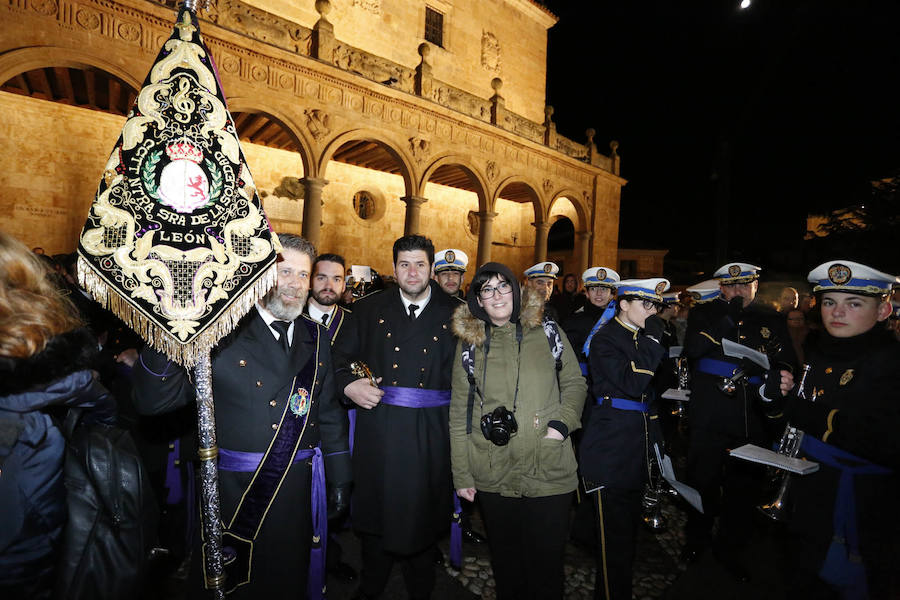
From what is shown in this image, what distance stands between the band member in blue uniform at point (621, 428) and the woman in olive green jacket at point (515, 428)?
0.36 metres

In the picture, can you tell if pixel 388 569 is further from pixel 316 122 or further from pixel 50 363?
pixel 316 122

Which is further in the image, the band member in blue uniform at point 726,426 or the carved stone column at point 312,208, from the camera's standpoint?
the carved stone column at point 312,208

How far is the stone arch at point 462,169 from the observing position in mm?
13266

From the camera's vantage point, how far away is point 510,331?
266 cm

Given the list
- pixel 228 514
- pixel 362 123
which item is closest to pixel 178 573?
pixel 228 514

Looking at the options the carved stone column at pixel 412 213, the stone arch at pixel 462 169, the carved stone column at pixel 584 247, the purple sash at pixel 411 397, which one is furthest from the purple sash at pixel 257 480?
the carved stone column at pixel 584 247

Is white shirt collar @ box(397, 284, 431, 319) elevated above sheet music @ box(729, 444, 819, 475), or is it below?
above

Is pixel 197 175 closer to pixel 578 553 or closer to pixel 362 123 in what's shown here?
pixel 578 553

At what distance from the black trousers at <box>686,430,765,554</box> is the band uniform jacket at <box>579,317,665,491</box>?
50.0 inches

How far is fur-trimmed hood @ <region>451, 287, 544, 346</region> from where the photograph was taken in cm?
263

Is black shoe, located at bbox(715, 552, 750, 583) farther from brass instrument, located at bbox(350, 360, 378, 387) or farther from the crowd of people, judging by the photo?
brass instrument, located at bbox(350, 360, 378, 387)

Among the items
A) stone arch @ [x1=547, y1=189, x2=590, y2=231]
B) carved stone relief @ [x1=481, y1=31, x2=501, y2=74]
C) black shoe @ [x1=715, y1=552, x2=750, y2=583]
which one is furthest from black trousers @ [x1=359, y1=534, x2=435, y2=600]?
carved stone relief @ [x1=481, y1=31, x2=501, y2=74]

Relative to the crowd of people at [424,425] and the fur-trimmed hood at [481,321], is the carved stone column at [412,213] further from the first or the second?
the fur-trimmed hood at [481,321]

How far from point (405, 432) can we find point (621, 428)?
155 centimetres
